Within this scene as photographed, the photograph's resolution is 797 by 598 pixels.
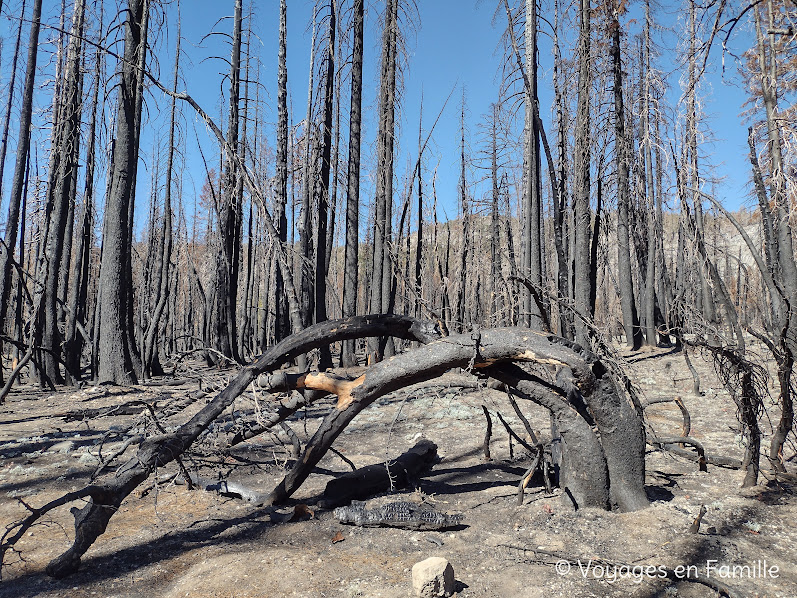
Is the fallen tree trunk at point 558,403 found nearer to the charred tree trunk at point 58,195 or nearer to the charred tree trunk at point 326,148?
the charred tree trunk at point 326,148

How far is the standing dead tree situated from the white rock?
1449 millimetres

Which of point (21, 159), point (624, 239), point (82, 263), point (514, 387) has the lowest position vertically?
point (514, 387)

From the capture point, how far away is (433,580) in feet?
10.1

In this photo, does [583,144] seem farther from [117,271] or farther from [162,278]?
[162,278]

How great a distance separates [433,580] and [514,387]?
75.5 inches

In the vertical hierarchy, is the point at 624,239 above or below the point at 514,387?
above

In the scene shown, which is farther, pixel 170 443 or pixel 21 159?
pixel 21 159

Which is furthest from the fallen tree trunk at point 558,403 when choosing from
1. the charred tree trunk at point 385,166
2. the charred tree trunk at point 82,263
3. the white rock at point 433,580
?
the charred tree trunk at point 82,263

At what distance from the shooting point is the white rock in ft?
10.1

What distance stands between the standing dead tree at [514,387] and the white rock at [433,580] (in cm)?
145

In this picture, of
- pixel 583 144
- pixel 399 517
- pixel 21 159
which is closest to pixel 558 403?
pixel 399 517

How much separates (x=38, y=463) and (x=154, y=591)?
3805 mm

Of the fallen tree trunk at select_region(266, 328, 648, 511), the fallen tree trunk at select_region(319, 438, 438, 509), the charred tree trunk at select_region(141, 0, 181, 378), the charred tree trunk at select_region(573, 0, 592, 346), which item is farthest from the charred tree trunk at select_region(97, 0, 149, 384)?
the charred tree trunk at select_region(573, 0, 592, 346)

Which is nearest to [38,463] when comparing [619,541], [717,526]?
[619,541]
